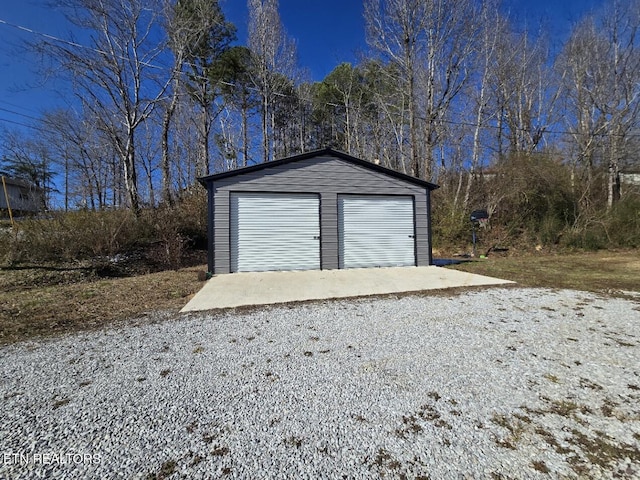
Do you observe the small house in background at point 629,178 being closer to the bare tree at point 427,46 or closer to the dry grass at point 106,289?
the dry grass at point 106,289

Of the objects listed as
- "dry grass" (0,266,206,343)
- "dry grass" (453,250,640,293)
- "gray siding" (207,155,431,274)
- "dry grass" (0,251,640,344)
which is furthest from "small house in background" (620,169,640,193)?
"dry grass" (0,266,206,343)

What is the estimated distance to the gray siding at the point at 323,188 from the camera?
7.34 m

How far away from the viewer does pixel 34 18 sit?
8.21 m

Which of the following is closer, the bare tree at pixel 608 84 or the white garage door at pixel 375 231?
the white garage door at pixel 375 231

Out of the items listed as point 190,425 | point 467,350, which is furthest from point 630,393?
point 190,425

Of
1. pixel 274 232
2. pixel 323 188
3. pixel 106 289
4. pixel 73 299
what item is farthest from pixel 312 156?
pixel 73 299

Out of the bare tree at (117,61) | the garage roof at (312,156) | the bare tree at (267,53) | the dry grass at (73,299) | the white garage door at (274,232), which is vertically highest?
the bare tree at (267,53)

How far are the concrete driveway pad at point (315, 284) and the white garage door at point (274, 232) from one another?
37 centimetres

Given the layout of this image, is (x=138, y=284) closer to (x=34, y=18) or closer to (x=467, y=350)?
(x=467, y=350)

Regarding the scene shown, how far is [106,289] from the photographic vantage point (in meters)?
5.79

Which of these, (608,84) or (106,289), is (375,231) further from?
(608,84)

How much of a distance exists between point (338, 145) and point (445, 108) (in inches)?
322

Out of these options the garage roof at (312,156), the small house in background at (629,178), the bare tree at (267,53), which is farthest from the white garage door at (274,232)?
the small house in background at (629,178)

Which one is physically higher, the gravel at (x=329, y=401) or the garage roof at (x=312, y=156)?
the garage roof at (x=312, y=156)
